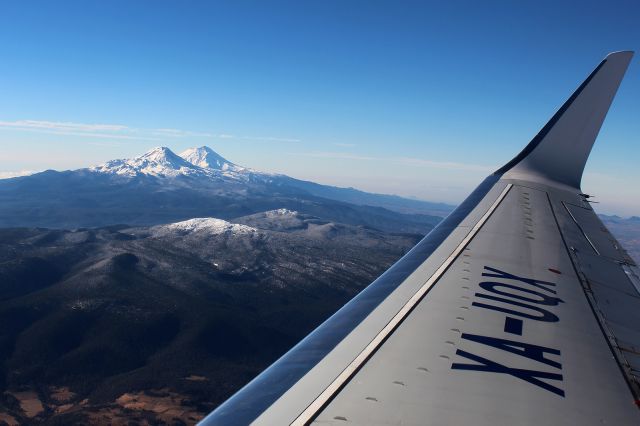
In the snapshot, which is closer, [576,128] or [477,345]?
[477,345]

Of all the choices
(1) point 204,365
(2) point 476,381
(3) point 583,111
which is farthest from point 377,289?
(1) point 204,365

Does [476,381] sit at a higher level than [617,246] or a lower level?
lower

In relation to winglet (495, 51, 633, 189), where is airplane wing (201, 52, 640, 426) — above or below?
below

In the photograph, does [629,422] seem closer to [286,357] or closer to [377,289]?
[286,357]

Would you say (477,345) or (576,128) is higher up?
(576,128)

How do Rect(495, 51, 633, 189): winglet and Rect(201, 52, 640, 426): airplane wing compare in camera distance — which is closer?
Rect(201, 52, 640, 426): airplane wing
